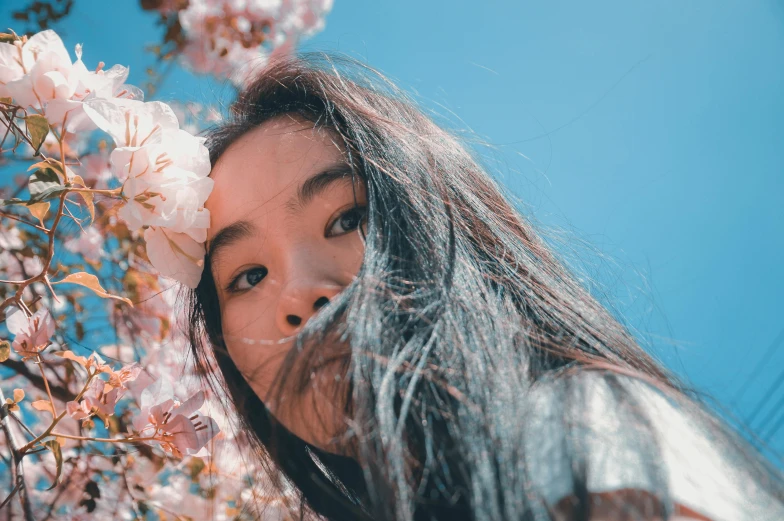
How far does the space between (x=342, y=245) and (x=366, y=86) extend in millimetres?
432

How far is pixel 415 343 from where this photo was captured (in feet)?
2.14

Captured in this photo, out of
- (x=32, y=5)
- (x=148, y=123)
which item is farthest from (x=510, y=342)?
(x=32, y=5)

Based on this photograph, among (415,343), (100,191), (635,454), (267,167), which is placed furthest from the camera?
(267,167)

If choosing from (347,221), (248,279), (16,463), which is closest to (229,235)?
(248,279)

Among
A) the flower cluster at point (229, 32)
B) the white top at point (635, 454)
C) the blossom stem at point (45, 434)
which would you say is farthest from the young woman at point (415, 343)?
the flower cluster at point (229, 32)

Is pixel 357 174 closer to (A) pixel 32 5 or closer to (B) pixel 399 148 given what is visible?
(B) pixel 399 148

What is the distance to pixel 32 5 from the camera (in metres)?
1.40

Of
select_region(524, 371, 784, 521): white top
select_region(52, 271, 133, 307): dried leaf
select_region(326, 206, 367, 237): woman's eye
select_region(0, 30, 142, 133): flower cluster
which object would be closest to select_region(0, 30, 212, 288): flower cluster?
select_region(0, 30, 142, 133): flower cluster

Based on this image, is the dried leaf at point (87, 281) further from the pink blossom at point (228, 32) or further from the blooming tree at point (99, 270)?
the pink blossom at point (228, 32)

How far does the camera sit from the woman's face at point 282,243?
822 millimetres

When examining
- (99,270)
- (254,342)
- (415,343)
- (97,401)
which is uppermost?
(415,343)

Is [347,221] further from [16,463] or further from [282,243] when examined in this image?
[16,463]

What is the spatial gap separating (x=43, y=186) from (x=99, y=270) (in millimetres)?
907

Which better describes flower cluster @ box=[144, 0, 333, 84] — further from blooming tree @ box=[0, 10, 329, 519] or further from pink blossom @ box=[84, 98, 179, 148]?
pink blossom @ box=[84, 98, 179, 148]
